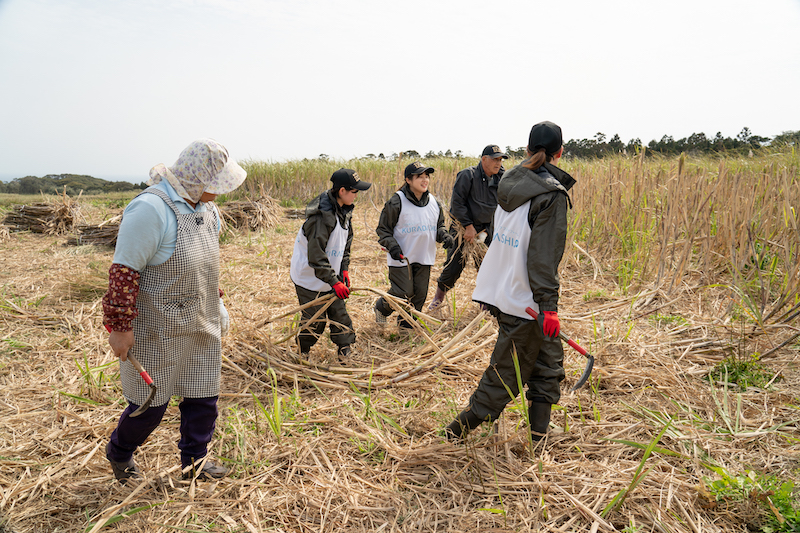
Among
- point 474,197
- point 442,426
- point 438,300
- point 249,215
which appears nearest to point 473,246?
point 474,197

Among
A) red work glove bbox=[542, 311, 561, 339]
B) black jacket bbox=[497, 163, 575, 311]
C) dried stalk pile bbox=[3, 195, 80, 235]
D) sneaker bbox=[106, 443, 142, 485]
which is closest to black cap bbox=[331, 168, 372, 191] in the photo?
black jacket bbox=[497, 163, 575, 311]

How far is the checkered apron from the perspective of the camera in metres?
1.88

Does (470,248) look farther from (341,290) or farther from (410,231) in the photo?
(341,290)

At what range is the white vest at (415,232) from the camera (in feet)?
13.3

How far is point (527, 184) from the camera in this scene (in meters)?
2.12

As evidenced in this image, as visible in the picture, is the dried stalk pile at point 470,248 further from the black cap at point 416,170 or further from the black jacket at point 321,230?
the black jacket at point 321,230

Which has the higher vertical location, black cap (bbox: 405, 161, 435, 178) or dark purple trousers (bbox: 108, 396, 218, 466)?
black cap (bbox: 405, 161, 435, 178)

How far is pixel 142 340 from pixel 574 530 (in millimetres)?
2016

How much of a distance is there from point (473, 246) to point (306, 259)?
1.78m

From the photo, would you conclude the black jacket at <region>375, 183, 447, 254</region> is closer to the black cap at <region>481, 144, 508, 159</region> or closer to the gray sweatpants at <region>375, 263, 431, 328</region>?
the gray sweatpants at <region>375, 263, 431, 328</region>

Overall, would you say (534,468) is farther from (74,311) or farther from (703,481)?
(74,311)

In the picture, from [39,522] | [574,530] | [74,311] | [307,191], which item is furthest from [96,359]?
[307,191]

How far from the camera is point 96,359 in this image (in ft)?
11.4

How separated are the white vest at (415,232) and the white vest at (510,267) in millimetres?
1717
